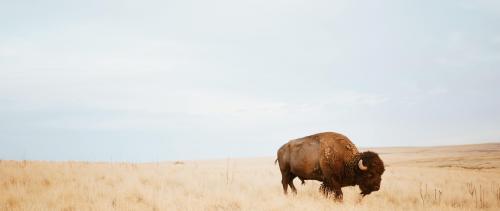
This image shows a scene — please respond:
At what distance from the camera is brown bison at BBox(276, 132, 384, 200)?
10.6m

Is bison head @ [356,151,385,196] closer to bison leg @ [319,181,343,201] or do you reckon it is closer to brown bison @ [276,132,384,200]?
brown bison @ [276,132,384,200]

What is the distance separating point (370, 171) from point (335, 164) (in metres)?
1.02

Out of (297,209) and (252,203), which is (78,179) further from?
(297,209)

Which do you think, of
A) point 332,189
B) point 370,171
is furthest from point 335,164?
point 370,171

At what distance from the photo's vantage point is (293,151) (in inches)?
484

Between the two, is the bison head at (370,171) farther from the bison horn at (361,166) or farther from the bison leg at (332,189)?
the bison leg at (332,189)

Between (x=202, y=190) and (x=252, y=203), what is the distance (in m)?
2.08

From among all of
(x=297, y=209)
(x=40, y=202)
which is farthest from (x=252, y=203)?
(x=40, y=202)

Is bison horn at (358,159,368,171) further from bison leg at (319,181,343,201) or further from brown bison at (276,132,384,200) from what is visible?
bison leg at (319,181,343,201)

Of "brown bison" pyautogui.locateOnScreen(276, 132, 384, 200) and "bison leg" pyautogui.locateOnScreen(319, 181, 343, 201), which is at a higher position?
"brown bison" pyautogui.locateOnScreen(276, 132, 384, 200)

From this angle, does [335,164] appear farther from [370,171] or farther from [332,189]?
[370,171]

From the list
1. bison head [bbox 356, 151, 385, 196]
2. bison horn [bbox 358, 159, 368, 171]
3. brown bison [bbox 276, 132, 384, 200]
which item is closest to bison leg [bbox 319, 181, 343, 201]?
brown bison [bbox 276, 132, 384, 200]

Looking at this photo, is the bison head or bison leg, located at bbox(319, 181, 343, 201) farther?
bison leg, located at bbox(319, 181, 343, 201)

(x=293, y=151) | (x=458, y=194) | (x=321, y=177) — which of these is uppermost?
(x=293, y=151)
